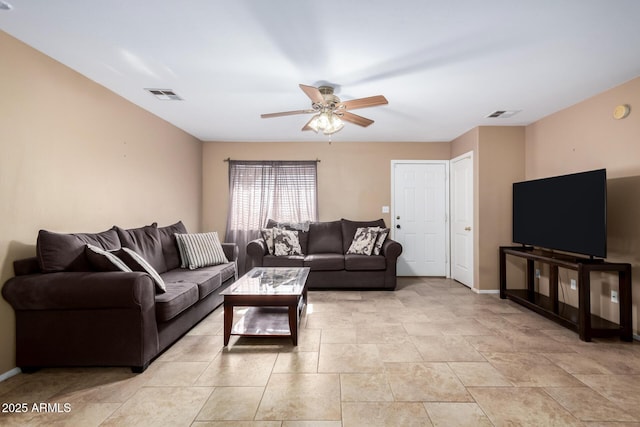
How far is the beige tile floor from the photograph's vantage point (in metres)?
1.74

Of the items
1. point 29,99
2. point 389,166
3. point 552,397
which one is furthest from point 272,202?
point 552,397

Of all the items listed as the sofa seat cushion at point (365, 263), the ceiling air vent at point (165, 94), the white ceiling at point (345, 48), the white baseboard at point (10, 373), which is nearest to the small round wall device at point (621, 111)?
the white ceiling at point (345, 48)

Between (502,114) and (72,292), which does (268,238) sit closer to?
(72,292)

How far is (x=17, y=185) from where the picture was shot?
2.23 m

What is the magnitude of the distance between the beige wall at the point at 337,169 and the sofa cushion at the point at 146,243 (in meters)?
1.86

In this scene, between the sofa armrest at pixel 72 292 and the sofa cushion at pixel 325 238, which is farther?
the sofa cushion at pixel 325 238

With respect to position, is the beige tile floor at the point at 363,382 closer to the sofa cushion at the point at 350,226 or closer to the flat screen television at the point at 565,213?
the flat screen television at the point at 565,213

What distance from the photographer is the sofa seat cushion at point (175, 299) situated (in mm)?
2377

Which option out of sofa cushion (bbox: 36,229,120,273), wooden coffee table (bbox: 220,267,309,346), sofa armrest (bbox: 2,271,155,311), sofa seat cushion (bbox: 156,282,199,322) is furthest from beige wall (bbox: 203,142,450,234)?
sofa armrest (bbox: 2,271,155,311)

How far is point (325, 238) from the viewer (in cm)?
518

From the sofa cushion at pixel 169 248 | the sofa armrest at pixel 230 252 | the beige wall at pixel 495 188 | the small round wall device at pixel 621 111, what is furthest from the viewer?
the beige wall at pixel 495 188

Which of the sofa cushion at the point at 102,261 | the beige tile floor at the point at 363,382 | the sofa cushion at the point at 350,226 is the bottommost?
the beige tile floor at the point at 363,382

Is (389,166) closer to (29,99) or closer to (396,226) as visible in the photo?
(396,226)

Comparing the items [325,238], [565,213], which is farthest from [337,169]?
[565,213]
